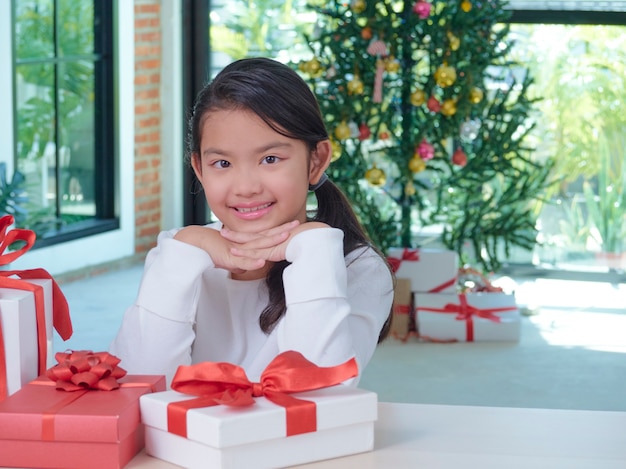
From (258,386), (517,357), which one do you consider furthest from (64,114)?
(258,386)

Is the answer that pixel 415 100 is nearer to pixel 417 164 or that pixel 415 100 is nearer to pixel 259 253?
pixel 417 164

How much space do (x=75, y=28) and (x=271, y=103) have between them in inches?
181

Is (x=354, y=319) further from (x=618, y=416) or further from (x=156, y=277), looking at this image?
(x=618, y=416)

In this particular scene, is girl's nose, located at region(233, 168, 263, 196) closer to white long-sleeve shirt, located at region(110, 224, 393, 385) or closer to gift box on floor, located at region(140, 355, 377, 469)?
white long-sleeve shirt, located at region(110, 224, 393, 385)

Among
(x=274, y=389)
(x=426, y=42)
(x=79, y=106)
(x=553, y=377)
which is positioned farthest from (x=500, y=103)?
(x=274, y=389)

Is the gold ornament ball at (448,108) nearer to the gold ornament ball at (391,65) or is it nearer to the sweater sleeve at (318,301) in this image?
the gold ornament ball at (391,65)

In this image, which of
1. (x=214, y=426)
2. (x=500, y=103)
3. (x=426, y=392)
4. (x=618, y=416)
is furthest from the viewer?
(x=500, y=103)

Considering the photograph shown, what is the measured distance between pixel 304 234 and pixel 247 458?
48 centimetres

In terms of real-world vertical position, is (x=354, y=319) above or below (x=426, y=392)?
above

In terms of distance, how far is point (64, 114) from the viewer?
5.91 m

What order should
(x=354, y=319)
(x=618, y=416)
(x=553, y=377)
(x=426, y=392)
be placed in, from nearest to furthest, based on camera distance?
(x=618, y=416) < (x=354, y=319) < (x=426, y=392) < (x=553, y=377)

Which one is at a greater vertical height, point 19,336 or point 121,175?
point 19,336

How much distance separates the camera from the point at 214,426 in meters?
1.08

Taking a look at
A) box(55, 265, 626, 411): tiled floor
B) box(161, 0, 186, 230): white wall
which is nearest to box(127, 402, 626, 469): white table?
box(55, 265, 626, 411): tiled floor
